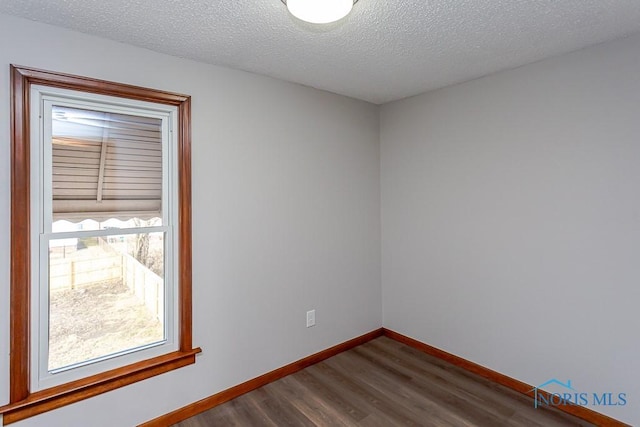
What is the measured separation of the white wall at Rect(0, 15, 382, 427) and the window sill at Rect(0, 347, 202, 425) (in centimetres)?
5

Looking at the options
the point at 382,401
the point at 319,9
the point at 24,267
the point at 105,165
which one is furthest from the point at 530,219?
the point at 24,267

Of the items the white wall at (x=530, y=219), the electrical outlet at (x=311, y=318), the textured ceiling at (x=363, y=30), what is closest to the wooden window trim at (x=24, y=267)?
the textured ceiling at (x=363, y=30)

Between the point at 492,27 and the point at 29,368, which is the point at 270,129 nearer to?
the point at 492,27

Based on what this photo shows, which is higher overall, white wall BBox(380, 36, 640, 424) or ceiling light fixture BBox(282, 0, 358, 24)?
ceiling light fixture BBox(282, 0, 358, 24)

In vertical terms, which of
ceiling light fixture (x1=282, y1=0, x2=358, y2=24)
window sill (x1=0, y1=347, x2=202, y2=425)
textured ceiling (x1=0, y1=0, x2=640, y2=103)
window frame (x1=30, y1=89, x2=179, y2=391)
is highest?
textured ceiling (x1=0, y1=0, x2=640, y2=103)

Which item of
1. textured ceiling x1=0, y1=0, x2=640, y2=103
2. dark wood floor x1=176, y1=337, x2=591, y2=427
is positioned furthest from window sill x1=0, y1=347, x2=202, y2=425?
textured ceiling x1=0, y1=0, x2=640, y2=103

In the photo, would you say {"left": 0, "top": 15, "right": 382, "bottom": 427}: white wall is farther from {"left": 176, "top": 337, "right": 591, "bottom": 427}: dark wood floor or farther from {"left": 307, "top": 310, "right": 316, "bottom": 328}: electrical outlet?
{"left": 176, "top": 337, "right": 591, "bottom": 427}: dark wood floor

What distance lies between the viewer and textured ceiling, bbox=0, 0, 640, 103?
158 centimetres

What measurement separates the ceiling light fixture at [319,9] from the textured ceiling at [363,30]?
0.59ft

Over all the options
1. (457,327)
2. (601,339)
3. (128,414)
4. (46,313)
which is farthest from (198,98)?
(601,339)

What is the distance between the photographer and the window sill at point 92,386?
164 cm

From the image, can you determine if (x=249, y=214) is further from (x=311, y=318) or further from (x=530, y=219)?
(x=530, y=219)

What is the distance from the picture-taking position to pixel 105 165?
6.39ft

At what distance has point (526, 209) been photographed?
233cm
